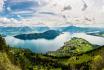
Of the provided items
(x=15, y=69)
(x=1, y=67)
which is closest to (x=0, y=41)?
(x=15, y=69)

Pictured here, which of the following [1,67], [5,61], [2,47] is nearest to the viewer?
[1,67]

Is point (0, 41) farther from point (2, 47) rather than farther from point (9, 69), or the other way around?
point (9, 69)

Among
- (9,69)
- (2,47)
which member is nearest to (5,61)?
(9,69)

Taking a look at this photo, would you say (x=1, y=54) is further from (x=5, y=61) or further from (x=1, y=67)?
(x=1, y=67)

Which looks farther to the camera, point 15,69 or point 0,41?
point 0,41

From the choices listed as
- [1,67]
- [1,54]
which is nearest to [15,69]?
[1,54]

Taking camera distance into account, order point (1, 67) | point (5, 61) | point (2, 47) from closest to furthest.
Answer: point (1, 67)
point (5, 61)
point (2, 47)

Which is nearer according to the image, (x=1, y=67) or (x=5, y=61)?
(x=1, y=67)

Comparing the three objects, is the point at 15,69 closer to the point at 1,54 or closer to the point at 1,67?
the point at 1,54
